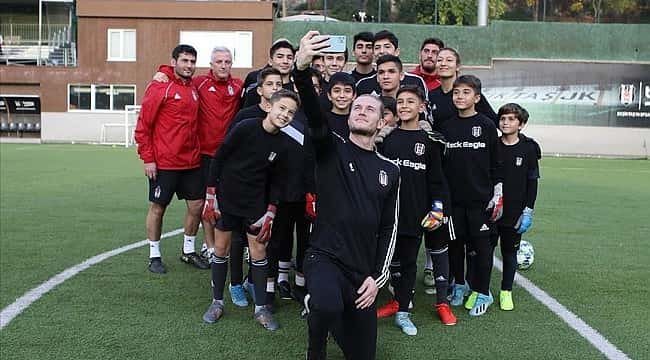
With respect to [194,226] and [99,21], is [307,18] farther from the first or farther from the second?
[194,226]

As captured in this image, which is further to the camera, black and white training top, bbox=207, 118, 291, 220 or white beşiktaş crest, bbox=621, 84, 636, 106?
white beşiktaş crest, bbox=621, 84, 636, 106

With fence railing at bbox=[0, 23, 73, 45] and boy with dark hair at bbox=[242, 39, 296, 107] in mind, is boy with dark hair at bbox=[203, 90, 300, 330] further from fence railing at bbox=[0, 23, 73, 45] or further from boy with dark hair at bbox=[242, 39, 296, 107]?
fence railing at bbox=[0, 23, 73, 45]

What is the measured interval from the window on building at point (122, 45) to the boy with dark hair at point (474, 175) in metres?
31.4

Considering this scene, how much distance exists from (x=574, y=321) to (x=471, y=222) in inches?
44.9

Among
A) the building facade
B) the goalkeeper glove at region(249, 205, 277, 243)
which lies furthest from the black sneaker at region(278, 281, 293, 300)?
the building facade

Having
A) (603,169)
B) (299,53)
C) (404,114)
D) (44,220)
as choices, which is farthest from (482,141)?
(603,169)

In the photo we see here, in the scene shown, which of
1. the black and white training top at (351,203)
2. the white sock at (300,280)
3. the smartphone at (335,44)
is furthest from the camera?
the white sock at (300,280)

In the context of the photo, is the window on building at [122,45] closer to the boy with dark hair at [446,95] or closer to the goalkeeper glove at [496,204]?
the boy with dark hair at [446,95]

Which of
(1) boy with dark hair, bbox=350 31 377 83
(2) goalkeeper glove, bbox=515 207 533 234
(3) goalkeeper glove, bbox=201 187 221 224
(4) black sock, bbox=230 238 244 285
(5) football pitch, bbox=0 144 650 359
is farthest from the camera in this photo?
(1) boy with dark hair, bbox=350 31 377 83

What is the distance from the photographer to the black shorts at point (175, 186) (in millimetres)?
7070

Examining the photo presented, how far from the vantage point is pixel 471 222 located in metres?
5.72

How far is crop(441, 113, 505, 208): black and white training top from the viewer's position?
564 cm

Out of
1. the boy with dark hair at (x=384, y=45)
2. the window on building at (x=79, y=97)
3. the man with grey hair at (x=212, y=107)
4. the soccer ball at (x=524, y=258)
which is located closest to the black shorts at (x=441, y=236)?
the boy with dark hair at (x=384, y=45)

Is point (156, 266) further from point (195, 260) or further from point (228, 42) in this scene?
point (228, 42)
